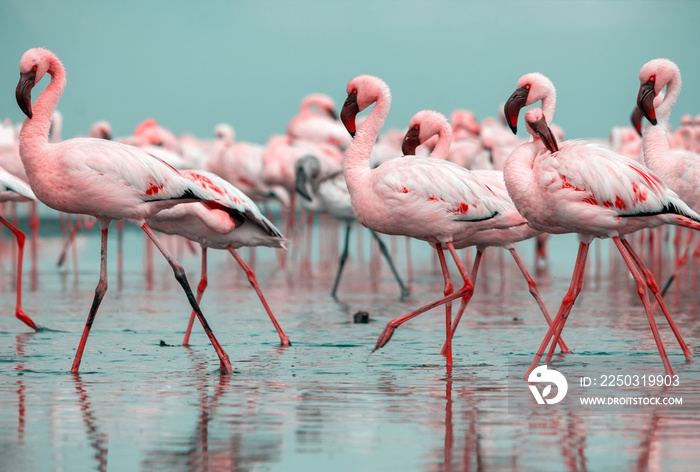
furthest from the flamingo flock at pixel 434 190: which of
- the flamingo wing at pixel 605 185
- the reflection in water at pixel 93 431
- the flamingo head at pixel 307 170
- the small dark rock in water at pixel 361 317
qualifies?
the flamingo head at pixel 307 170

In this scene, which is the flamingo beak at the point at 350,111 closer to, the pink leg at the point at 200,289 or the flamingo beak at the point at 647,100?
the pink leg at the point at 200,289

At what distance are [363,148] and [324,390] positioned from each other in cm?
218

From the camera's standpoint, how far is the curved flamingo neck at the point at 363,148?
7.07m

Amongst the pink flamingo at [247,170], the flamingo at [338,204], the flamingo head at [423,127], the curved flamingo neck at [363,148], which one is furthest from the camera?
the pink flamingo at [247,170]

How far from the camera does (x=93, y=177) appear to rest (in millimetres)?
6395

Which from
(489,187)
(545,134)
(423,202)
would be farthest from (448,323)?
(545,134)

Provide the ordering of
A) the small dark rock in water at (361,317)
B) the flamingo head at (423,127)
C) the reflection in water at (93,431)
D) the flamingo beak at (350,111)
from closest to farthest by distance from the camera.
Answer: the reflection in water at (93,431)
the flamingo beak at (350,111)
the flamingo head at (423,127)
the small dark rock in water at (361,317)

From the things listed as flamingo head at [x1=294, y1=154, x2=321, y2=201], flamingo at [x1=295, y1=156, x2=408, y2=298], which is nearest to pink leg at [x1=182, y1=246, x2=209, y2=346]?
flamingo at [x1=295, y1=156, x2=408, y2=298]

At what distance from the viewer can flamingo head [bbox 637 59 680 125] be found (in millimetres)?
8023

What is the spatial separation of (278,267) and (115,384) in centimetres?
1017

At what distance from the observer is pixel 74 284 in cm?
1262

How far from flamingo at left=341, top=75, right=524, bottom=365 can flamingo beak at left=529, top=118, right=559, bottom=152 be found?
79cm

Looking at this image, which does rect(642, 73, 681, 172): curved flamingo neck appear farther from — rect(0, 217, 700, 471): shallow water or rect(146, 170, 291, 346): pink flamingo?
rect(146, 170, 291, 346): pink flamingo

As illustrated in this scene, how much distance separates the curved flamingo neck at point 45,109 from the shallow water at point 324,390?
1.46m
